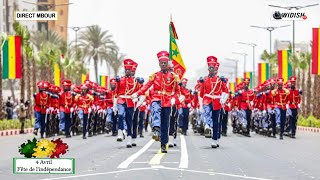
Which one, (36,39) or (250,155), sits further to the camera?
(36,39)

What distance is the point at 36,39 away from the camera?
98625 millimetres

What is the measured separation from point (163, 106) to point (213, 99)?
3.83 metres

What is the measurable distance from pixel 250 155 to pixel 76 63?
245 feet

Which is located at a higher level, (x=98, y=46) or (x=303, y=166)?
(x=98, y=46)

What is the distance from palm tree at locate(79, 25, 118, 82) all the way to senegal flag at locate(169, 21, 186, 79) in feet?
230

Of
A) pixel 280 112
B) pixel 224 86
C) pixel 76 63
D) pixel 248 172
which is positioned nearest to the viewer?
pixel 248 172

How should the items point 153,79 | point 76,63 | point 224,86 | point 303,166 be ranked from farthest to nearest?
point 76,63 < point 224,86 < point 153,79 < point 303,166

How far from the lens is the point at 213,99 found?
81.1 ft

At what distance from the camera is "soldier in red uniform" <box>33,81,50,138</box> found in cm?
3278

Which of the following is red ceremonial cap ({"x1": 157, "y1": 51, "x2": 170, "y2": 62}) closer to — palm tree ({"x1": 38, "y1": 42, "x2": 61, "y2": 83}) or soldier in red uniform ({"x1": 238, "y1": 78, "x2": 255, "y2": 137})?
soldier in red uniform ({"x1": 238, "y1": 78, "x2": 255, "y2": 137})

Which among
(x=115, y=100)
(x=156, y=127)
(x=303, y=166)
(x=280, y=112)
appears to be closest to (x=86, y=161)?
(x=156, y=127)

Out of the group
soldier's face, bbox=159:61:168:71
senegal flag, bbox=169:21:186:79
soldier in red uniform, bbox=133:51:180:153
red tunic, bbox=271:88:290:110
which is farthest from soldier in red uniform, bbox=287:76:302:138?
soldier's face, bbox=159:61:168:71

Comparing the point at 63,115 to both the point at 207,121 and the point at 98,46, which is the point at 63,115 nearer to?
the point at 207,121

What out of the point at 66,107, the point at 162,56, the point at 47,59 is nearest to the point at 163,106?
the point at 162,56
